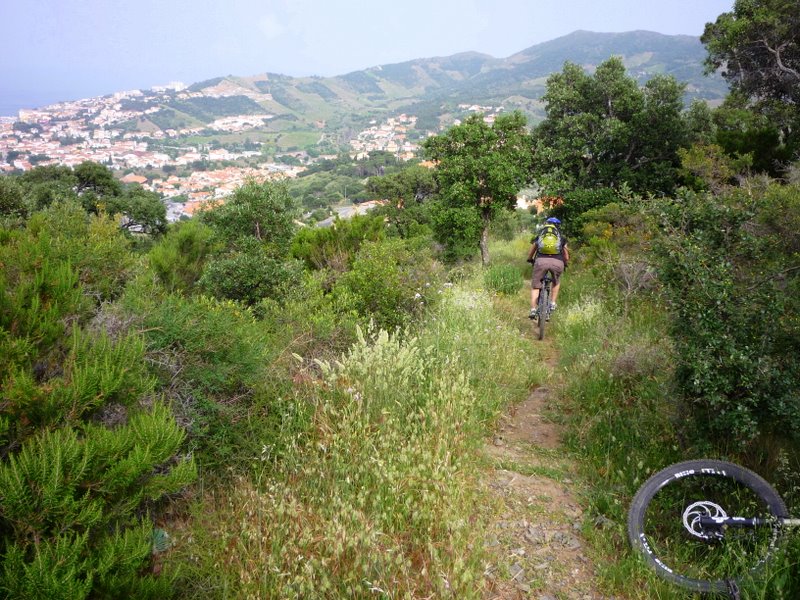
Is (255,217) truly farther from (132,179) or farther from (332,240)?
(132,179)

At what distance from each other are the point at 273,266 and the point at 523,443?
571 centimetres

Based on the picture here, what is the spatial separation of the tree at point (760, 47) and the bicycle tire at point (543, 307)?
12640 mm

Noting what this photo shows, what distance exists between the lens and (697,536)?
297cm

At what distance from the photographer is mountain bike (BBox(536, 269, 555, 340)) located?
24.2 feet

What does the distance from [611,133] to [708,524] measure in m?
13.9

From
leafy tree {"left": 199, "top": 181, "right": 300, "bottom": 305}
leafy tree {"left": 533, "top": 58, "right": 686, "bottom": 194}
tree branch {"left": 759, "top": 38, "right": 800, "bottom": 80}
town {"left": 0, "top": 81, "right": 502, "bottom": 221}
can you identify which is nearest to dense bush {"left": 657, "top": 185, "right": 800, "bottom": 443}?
leafy tree {"left": 199, "top": 181, "right": 300, "bottom": 305}

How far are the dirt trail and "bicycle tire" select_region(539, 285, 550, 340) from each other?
2805mm

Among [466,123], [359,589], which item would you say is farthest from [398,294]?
[466,123]

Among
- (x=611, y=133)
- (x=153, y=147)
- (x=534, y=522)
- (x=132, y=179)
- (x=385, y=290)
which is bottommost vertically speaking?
(x=132, y=179)

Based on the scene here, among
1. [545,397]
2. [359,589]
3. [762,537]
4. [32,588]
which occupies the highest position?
[32,588]

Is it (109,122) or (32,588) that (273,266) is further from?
(109,122)

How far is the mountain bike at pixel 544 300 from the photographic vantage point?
24.2 ft

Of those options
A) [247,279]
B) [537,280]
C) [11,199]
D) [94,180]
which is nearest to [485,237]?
[537,280]

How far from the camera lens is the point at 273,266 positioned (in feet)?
28.0
